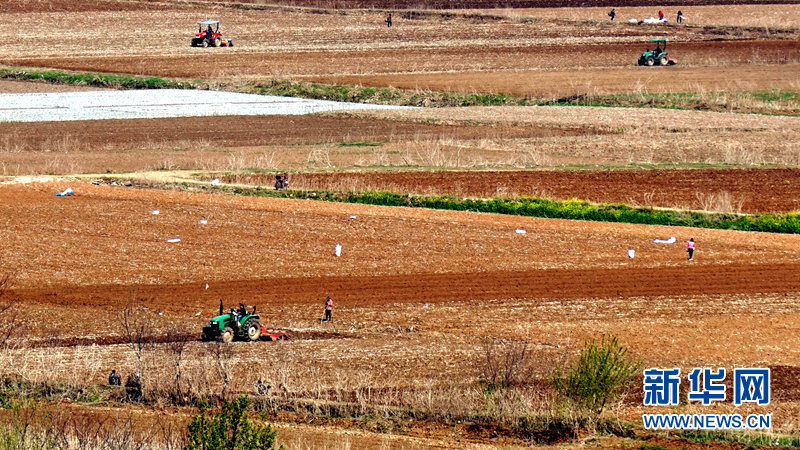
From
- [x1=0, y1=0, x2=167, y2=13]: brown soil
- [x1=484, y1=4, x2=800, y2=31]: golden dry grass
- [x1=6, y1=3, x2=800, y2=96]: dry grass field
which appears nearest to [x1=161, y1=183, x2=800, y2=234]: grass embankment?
[x1=6, y1=3, x2=800, y2=96]: dry grass field

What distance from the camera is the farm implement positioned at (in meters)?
27.3

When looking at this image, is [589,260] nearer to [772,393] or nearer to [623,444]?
[772,393]

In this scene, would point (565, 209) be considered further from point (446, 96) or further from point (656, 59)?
point (656, 59)

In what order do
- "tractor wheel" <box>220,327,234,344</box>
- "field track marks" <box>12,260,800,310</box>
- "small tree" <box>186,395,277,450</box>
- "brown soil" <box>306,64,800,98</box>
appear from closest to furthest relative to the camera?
"small tree" <box>186,395,277,450</box>, "tractor wheel" <box>220,327,234,344</box>, "field track marks" <box>12,260,800,310</box>, "brown soil" <box>306,64,800,98</box>

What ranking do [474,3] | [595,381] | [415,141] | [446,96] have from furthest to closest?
[474,3]
[446,96]
[415,141]
[595,381]

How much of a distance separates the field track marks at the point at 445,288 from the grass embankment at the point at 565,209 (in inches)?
205

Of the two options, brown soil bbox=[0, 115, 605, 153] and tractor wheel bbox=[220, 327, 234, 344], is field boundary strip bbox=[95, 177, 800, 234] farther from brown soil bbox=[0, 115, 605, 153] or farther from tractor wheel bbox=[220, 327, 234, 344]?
tractor wheel bbox=[220, 327, 234, 344]

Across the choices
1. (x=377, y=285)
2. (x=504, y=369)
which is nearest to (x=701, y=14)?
(x=377, y=285)

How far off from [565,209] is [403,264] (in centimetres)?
827

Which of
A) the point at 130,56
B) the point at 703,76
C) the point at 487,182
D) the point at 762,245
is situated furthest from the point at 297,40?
the point at 762,245

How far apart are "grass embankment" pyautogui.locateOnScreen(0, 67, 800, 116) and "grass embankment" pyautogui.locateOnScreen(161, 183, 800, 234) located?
25274 mm

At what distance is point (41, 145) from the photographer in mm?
53906

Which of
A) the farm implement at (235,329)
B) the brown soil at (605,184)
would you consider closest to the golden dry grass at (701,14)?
the brown soil at (605,184)

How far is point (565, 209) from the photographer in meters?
39.7
